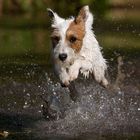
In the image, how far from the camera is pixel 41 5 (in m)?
37.8

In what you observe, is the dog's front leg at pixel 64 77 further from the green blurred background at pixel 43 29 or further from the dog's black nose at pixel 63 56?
the green blurred background at pixel 43 29

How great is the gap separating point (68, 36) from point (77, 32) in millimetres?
363

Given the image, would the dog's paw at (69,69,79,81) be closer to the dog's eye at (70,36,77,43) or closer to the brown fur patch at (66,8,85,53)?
the brown fur patch at (66,8,85,53)

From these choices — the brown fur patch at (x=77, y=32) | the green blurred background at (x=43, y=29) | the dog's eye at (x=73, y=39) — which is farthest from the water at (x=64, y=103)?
the dog's eye at (x=73, y=39)

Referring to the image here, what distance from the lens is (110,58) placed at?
19.1 metres

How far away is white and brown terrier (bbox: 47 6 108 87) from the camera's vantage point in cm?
1205

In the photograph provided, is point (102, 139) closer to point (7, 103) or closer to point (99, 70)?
point (99, 70)

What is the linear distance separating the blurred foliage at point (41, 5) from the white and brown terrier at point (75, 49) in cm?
2249

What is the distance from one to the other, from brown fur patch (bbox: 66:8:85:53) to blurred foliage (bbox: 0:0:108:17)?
22.7 metres

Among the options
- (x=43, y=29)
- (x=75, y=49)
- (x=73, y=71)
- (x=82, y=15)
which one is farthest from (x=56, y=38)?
(x=43, y=29)

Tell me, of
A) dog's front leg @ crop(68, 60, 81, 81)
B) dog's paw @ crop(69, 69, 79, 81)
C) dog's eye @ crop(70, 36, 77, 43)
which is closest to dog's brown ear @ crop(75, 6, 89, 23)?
dog's eye @ crop(70, 36, 77, 43)

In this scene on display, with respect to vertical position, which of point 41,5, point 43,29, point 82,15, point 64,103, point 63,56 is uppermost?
point 41,5

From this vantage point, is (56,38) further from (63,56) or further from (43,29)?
(43,29)

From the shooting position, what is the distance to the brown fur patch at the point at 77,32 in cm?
1216
